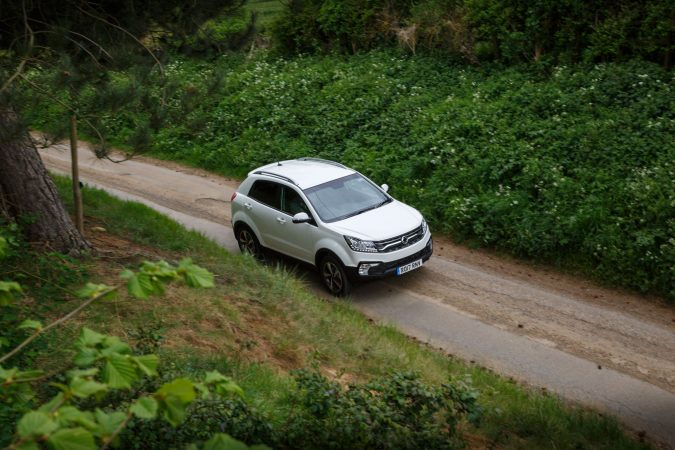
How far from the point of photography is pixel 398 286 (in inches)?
518

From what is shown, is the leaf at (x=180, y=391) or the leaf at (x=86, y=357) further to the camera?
the leaf at (x=86, y=357)

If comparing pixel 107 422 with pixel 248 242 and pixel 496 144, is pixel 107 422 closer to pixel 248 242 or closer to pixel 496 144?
pixel 248 242

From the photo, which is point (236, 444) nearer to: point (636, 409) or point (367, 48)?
point (636, 409)

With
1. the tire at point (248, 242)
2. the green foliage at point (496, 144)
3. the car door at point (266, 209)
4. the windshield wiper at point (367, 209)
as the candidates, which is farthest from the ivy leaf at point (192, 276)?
the tire at point (248, 242)

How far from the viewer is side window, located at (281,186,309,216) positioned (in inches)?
526

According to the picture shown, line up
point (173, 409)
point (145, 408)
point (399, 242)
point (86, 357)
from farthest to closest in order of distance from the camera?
point (399, 242), point (86, 357), point (173, 409), point (145, 408)

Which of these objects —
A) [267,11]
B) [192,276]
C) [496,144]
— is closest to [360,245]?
[496,144]

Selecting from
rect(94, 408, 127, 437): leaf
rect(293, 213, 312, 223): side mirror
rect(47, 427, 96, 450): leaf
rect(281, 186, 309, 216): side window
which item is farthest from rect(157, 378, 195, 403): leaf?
rect(281, 186, 309, 216): side window

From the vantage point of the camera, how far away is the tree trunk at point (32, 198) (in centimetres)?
→ 1059

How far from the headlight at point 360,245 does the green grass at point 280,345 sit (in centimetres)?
91

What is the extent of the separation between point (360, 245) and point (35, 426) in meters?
9.48

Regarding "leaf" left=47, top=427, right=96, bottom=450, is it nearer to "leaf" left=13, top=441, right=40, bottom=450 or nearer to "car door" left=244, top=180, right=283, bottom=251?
"leaf" left=13, top=441, right=40, bottom=450

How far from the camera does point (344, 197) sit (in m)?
13.5

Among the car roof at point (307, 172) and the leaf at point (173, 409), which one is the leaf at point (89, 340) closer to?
the leaf at point (173, 409)
